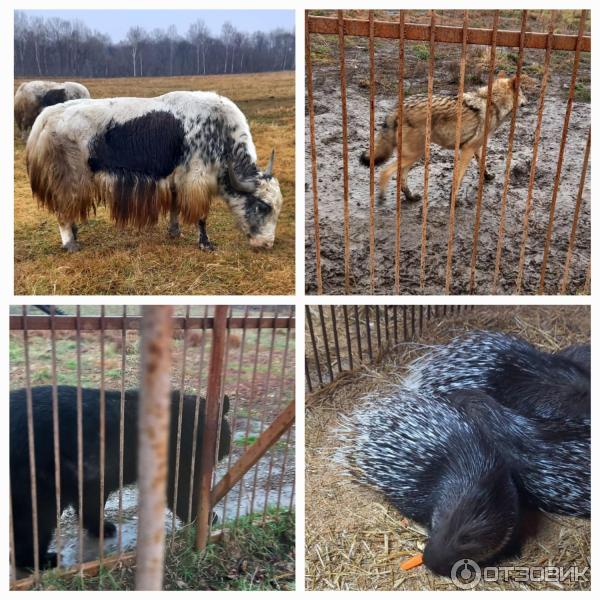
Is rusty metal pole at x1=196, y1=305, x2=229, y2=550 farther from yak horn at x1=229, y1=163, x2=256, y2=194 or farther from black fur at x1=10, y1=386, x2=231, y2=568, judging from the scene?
yak horn at x1=229, y1=163, x2=256, y2=194

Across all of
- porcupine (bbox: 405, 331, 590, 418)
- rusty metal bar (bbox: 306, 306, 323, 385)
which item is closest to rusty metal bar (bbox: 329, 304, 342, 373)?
rusty metal bar (bbox: 306, 306, 323, 385)

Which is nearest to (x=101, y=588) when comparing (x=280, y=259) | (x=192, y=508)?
(x=192, y=508)

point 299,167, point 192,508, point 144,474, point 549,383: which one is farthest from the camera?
point 549,383

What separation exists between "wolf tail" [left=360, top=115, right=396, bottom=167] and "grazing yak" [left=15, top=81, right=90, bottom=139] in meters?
1.58

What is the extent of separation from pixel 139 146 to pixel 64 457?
162 centimetres

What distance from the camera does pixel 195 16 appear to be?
2.84m

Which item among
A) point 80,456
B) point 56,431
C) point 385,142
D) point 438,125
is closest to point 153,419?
point 56,431

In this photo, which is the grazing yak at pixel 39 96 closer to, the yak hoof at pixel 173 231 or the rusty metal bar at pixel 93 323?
the yak hoof at pixel 173 231

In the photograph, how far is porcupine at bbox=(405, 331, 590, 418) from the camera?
A: 313 cm

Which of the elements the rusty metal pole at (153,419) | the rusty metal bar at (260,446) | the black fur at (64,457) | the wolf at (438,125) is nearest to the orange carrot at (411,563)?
the rusty metal bar at (260,446)

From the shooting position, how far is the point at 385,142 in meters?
3.54

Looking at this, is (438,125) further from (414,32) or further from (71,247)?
(71,247)

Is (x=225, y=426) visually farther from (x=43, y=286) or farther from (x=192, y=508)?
(x=43, y=286)

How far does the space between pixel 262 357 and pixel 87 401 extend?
128 cm
